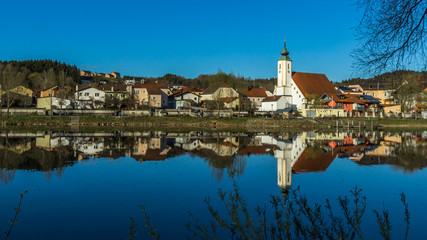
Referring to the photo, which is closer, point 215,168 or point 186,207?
point 186,207

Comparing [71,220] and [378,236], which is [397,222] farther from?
[71,220]

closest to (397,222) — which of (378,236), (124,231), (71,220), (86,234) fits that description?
(378,236)

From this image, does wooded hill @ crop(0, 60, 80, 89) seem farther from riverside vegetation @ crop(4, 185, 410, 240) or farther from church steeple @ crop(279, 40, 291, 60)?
riverside vegetation @ crop(4, 185, 410, 240)

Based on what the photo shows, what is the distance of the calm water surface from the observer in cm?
913

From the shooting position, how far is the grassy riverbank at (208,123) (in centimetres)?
5038

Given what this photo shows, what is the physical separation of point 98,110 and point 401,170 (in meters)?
47.3

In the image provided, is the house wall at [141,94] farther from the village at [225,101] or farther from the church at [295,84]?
the church at [295,84]

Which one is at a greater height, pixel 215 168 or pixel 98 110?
pixel 98 110

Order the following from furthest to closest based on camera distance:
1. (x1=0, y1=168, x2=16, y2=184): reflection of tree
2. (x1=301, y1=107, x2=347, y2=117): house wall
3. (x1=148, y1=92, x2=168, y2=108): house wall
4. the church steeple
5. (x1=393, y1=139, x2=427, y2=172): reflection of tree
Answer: the church steeple < (x1=148, y1=92, x2=168, y2=108): house wall < (x1=301, y1=107, x2=347, y2=117): house wall < (x1=393, y1=139, x2=427, y2=172): reflection of tree < (x1=0, y1=168, x2=16, y2=184): reflection of tree

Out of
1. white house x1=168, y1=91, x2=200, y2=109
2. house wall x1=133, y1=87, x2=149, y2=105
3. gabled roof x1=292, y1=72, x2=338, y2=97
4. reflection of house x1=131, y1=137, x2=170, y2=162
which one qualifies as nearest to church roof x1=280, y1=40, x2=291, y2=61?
gabled roof x1=292, y1=72, x2=338, y2=97

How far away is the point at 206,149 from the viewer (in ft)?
84.7

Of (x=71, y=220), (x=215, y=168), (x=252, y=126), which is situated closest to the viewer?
(x=71, y=220)

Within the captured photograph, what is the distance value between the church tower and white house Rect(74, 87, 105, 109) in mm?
34657

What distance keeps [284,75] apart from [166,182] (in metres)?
66.0
